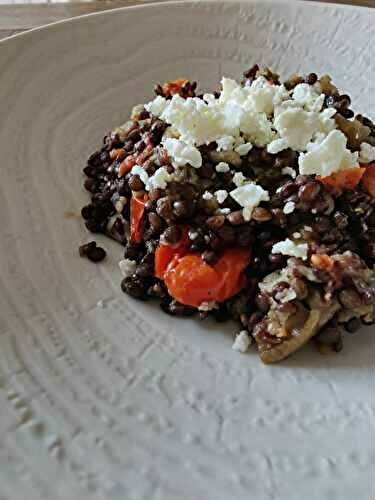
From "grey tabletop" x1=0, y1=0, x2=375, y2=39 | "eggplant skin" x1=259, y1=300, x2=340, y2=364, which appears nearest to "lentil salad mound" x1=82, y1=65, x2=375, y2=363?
"eggplant skin" x1=259, y1=300, x2=340, y2=364

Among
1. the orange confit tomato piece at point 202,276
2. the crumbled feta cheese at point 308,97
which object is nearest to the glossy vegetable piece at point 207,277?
the orange confit tomato piece at point 202,276

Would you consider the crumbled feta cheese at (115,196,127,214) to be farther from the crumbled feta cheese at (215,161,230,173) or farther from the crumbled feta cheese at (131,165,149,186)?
the crumbled feta cheese at (215,161,230,173)

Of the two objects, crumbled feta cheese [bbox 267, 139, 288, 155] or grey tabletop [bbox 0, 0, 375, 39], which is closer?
crumbled feta cheese [bbox 267, 139, 288, 155]

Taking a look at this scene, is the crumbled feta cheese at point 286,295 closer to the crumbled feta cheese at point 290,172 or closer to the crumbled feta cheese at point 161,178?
the crumbled feta cheese at point 290,172

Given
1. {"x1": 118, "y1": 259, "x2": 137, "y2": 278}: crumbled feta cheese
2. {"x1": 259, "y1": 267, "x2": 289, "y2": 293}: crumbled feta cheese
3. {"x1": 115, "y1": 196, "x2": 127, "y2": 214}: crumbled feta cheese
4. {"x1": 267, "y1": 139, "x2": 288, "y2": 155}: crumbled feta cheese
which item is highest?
{"x1": 267, "y1": 139, "x2": 288, "y2": 155}: crumbled feta cheese

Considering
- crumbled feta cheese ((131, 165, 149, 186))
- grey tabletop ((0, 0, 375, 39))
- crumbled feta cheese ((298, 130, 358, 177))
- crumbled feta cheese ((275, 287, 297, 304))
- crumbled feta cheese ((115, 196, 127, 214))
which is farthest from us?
grey tabletop ((0, 0, 375, 39))

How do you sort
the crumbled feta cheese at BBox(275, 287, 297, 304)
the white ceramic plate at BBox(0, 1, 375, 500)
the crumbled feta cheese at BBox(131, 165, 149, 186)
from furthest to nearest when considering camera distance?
the crumbled feta cheese at BBox(131, 165, 149, 186), the crumbled feta cheese at BBox(275, 287, 297, 304), the white ceramic plate at BBox(0, 1, 375, 500)

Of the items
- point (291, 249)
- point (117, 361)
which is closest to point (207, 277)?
point (291, 249)

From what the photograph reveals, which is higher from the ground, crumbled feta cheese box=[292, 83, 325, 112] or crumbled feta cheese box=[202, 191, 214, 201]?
crumbled feta cheese box=[292, 83, 325, 112]
